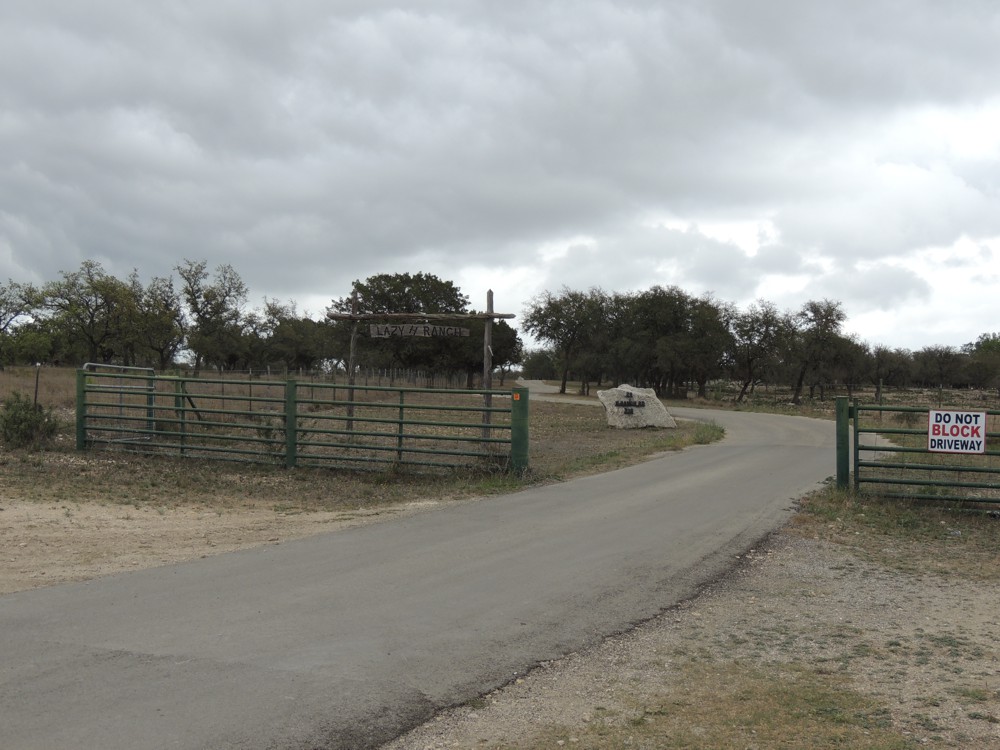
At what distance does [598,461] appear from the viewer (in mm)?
16609

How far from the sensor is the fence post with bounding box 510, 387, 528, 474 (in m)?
13.4

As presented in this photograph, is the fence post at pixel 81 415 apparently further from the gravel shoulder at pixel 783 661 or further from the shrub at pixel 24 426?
the gravel shoulder at pixel 783 661

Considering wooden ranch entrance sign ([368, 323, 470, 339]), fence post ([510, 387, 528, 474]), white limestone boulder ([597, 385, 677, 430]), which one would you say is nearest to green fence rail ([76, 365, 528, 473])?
fence post ([510, 387, 528, 474])

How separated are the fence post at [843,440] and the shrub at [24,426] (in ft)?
46.7

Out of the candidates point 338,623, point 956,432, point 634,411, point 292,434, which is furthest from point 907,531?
point 634,411

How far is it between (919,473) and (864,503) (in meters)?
2.71

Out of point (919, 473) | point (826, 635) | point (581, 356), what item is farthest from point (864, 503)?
point (581, 356)

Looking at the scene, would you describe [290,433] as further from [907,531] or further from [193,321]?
[193,321]

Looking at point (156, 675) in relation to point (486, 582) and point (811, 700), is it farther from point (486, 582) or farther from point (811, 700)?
point (811, 700)

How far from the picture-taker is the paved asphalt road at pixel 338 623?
4.16 m

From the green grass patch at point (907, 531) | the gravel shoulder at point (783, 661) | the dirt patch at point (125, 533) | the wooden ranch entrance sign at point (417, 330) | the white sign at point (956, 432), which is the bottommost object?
the dirt patch at point (125, 533)

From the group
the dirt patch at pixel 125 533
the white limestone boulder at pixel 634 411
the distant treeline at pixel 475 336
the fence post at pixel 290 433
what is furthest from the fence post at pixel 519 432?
the distant treeline at pixel 475 336

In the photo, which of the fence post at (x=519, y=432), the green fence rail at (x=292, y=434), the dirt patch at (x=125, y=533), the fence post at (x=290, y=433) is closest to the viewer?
the dirt patch at (x=125, y=533)

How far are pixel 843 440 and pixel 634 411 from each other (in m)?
16.6
